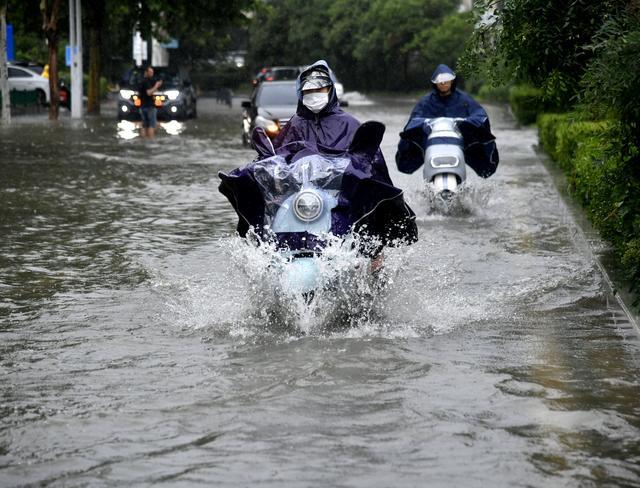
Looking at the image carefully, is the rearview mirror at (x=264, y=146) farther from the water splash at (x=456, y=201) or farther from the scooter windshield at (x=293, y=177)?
the water splash at (x=456, y=201)

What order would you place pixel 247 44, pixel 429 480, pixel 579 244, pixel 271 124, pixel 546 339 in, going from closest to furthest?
pixel 429 480
pixel 546 339
pixel 579 244
pixel 271 124
pixel 247 44

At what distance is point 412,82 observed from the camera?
7794 cm

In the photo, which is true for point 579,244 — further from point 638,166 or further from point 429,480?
point 429,480

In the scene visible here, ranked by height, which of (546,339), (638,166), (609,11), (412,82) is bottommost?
(412,82)

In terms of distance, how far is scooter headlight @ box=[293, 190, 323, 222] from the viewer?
873 centimetres

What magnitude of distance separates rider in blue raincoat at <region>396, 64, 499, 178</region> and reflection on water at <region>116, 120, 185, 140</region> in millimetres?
16162

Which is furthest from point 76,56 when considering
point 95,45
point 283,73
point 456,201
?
point 456,201

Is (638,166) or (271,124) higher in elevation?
(638,166)

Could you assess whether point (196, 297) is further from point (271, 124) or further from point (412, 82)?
point (412, 82)

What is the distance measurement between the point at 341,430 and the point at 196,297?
3.92 m

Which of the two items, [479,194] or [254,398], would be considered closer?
[254,398]

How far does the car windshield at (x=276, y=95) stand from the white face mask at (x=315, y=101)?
18.3m

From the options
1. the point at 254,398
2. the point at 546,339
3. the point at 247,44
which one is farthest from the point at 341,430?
the point at 247,44

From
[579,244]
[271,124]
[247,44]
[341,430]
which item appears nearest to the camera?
[341,430]
